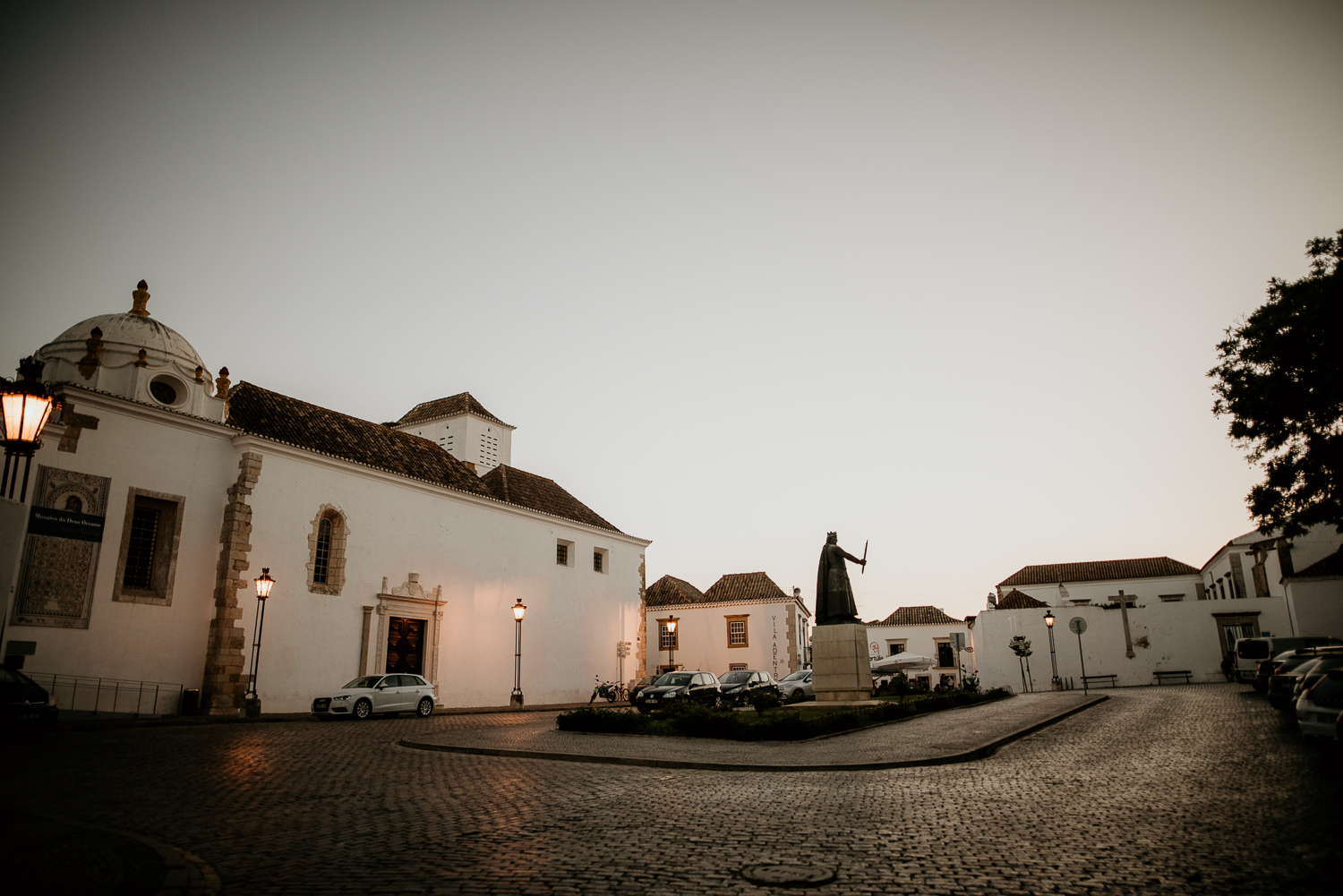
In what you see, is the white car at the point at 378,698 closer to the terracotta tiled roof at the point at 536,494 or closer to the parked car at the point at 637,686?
the parked car at the point at 637,686

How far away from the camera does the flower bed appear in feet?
50.1

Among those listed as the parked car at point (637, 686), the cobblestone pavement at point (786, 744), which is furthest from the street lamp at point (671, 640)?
the cobblestone pavement at point (786, 744)

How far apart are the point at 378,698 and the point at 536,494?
16611mm

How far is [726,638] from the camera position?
53.3 metres

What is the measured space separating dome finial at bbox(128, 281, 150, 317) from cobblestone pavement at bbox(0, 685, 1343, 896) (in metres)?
16.1

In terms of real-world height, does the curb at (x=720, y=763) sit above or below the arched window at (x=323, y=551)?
below

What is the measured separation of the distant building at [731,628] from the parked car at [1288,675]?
113ft

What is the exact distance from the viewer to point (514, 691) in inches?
1264

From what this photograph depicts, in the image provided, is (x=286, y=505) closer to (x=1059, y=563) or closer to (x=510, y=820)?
(x=510, y=820)

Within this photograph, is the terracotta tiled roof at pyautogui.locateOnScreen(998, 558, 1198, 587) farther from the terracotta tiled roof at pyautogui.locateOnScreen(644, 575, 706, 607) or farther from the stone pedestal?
the stone pedestal

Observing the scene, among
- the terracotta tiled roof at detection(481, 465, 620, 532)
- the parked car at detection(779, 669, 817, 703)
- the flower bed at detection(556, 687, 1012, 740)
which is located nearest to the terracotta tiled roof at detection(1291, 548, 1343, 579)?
the parked car at detection(779, 669, 817, 703)

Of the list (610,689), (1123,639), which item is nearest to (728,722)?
(610,689)

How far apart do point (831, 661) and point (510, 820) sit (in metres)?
17.1

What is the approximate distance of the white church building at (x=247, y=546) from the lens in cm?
2033
